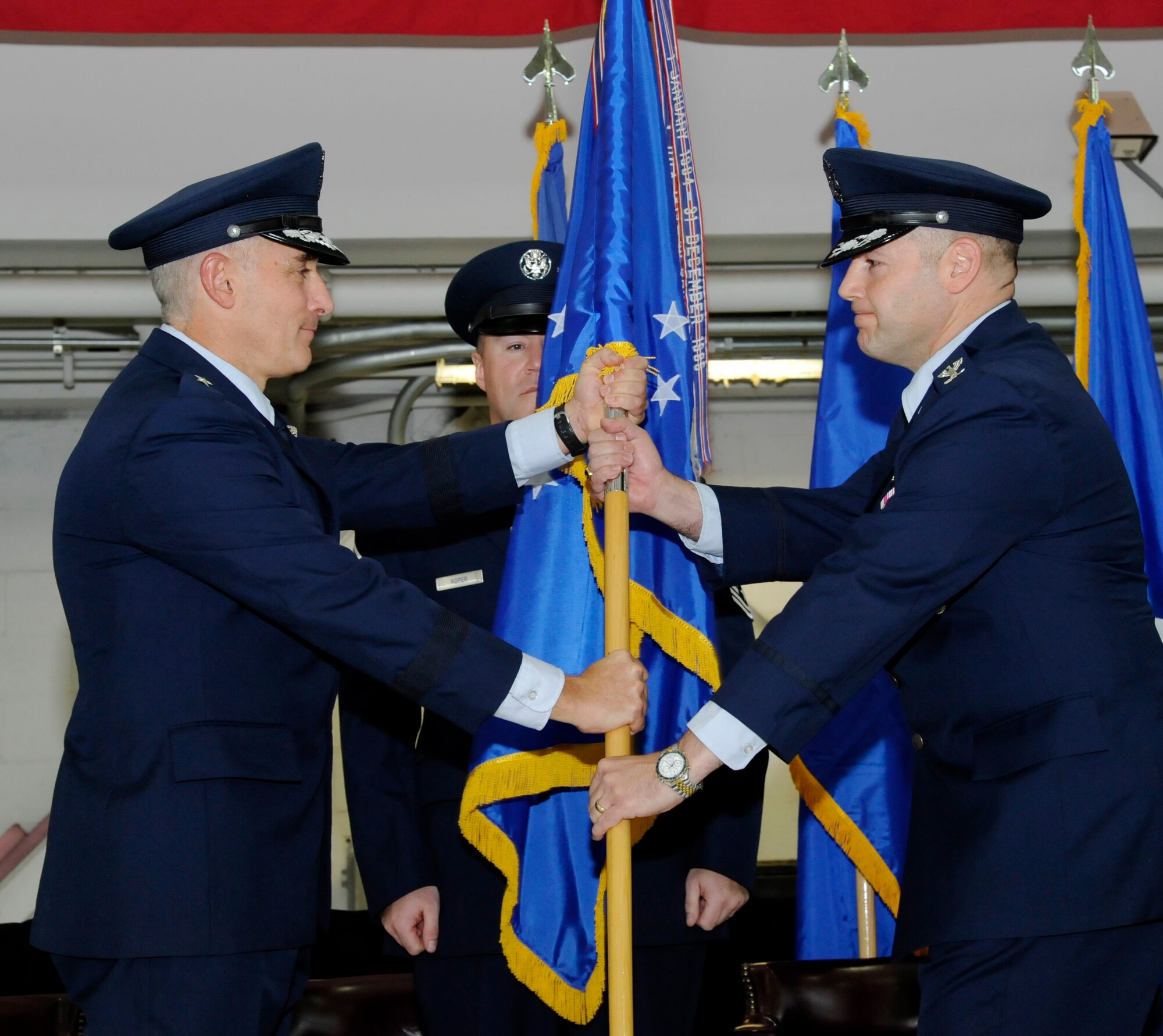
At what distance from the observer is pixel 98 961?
6.12ft

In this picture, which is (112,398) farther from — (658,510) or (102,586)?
(658,510)

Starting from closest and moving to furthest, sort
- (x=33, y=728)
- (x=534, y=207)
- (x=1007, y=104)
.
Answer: (x=534, y=207), (x=1007, y=104), (x=33, y=728)

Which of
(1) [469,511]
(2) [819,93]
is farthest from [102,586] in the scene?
(2) [819,93]

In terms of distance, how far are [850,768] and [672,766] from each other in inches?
47.8

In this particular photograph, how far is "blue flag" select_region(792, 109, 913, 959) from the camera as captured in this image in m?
3.09

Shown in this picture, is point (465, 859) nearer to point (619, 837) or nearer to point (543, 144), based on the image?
point (619, 837)

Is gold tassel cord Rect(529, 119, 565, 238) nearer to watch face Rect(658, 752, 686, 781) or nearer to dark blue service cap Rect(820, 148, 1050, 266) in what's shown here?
dark blue service cap Rect(820, 148, 1050, 266)

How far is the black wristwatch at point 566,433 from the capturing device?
2.48 metres

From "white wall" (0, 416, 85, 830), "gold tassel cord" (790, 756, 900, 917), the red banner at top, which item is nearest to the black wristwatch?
"gold tassel cord" (790, 756, 900, 917)

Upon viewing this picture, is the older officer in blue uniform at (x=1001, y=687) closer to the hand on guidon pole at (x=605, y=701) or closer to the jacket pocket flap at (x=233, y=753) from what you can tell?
the hand on guidon pole at (x=605, y=701)

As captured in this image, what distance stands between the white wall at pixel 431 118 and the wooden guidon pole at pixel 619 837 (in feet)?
7.85

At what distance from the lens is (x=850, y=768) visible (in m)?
3.14

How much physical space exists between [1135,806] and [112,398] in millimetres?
1663

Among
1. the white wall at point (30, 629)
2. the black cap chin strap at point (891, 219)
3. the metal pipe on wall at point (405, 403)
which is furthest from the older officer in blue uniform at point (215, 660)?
the white wall at point (30, 629)
